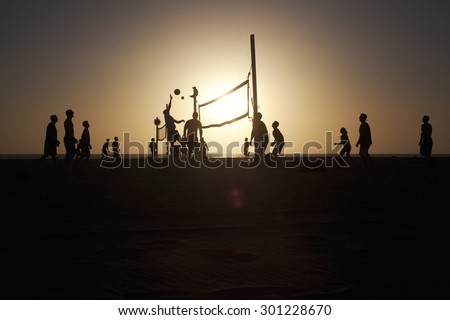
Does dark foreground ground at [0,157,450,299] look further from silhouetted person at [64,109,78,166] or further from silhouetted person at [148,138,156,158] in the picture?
silhouetted person at [148,138,156,158]

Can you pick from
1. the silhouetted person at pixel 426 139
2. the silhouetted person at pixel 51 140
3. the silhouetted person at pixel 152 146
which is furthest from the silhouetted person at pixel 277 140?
the silhouetted person at pixel 152 146

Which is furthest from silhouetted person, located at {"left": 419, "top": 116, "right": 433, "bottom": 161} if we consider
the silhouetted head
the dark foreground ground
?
the dark foreground ground

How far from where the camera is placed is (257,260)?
564 cm

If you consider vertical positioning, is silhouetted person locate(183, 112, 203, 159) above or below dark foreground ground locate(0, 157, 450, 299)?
above

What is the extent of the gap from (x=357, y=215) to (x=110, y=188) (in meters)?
5.81

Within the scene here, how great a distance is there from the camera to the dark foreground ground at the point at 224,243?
15.2ft

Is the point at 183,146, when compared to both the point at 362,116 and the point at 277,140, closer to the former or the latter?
the point at 277,140

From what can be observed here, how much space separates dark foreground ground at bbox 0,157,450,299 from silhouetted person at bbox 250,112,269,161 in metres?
7.23

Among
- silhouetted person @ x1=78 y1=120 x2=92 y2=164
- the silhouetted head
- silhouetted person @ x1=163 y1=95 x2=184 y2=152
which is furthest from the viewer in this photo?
silhouetted person @ x1=163 y1=95 x2=184 y2=152

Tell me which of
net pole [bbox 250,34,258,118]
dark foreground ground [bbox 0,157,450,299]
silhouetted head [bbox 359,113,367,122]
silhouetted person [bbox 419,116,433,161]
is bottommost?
dark foreground ground [bbox 0,157,450,299]

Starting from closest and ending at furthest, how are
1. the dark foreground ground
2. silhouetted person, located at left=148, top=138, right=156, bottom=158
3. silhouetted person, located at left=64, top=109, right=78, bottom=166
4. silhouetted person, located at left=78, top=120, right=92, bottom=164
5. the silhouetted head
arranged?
1. the dark foreground ground
2. silhouetted person, located at left=64, top=109, right=78, bottom=166
3. the silhouetted head
4. silhouetted person, located at left=78, top=120, right=92, bottom=164
5. silhouetted person, located at left=148, top=138, right=156, bottom=158

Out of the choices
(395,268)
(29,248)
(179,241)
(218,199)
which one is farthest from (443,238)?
(218,199)

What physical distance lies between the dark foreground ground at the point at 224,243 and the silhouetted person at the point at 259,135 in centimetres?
723

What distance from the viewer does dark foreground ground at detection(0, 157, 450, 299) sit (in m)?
4.62
